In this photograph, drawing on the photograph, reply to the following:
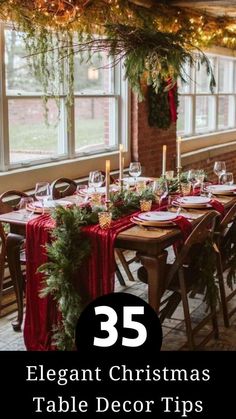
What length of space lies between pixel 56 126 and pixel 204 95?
13.2 ft

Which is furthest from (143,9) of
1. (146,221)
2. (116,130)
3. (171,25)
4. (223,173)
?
(146,221)

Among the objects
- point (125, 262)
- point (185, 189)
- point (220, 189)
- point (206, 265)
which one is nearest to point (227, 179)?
point (220, 189)

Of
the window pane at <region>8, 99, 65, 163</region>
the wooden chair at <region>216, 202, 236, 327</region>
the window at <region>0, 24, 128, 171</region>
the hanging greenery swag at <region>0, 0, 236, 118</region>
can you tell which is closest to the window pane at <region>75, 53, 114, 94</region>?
the window at <region>0, 24, 128, 171</region>

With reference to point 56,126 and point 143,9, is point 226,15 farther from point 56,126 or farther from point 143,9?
point 56,126

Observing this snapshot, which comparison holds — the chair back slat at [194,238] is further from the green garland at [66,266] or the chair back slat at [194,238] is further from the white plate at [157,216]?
the green garland at [66,266]

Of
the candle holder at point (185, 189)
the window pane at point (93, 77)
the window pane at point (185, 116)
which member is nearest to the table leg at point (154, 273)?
the candle holder at point (185, 189)

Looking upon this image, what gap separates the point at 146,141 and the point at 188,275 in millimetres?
3256

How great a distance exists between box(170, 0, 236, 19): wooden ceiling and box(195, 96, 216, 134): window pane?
152 cm

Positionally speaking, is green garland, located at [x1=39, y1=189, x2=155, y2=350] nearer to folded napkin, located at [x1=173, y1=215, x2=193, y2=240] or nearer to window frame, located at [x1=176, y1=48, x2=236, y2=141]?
folded napkin, located at [x1=173, y1=215, x2=193, y2=240]

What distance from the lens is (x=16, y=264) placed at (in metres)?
3.82

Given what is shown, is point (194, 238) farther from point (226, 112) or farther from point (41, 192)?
point (226, 112)

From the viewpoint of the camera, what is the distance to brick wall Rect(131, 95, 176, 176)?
655 centimetres

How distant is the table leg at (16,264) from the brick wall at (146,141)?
288cm

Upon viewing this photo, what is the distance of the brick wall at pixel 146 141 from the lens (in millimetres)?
6547
